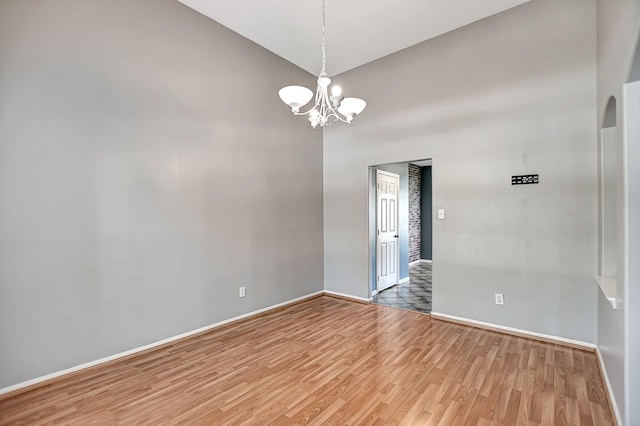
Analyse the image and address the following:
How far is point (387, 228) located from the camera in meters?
5.11

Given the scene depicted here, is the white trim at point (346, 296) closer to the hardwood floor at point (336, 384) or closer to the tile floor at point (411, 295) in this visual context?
the tile floor at point (411, 295)

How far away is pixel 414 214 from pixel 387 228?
2.92 meters

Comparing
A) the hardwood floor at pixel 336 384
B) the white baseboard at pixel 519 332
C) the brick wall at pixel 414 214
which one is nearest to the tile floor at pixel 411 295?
the white baseboard at pixel 519 332

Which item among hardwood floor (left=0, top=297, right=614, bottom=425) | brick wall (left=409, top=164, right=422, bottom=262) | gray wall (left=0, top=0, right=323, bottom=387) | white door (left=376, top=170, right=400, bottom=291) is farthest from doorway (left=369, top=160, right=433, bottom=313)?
gray wall (left=0, top=0, right=323, bottom=387)

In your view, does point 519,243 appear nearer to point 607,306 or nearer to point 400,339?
point 607,306

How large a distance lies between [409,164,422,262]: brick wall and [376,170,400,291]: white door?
2160 millimetres

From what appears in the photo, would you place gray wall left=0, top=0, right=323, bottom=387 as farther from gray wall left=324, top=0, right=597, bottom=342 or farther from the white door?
gray wall left=324, top=0, right=597, bottom=342

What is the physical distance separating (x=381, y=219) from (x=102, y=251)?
3.81 meters

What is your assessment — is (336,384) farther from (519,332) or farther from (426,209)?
(426,209)

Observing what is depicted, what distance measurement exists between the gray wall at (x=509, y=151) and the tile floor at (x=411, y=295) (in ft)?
1.94

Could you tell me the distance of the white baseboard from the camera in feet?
9.45

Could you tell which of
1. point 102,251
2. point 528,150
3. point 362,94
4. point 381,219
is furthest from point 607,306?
point 102,251

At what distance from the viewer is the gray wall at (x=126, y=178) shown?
7.39ft

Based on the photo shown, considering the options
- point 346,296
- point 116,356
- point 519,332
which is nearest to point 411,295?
point 346,296
